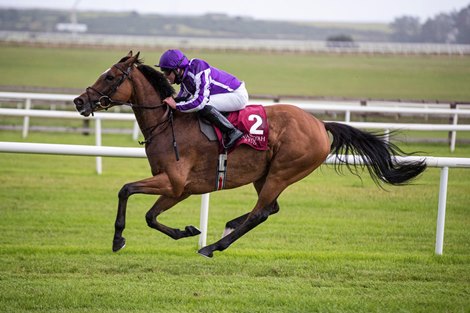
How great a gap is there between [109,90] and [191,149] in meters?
0.79

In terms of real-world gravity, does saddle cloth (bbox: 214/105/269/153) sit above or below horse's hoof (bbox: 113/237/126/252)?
above

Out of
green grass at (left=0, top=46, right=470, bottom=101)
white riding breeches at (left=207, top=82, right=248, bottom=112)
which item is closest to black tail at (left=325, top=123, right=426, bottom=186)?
white riding breeches at (left=207, top=82, right=248, bottom=112)

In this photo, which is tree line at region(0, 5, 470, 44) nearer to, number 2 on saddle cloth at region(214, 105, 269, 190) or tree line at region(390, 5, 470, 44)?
tree line at region(390, 5, 470, 44)

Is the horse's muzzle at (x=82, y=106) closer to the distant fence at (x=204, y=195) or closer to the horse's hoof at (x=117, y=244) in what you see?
the distant fence at (x=204, y=195)

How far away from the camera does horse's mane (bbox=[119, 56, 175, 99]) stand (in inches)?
249

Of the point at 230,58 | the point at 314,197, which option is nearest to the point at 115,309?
the point at 314,197

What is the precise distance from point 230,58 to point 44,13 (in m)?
84.0

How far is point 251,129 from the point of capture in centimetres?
622

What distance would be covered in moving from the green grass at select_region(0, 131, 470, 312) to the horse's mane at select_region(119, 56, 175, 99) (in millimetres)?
1408

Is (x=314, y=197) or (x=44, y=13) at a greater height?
(x=44, y=13)

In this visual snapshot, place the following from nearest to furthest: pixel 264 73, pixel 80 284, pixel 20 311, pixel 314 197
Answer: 1. pixel 20 311
2. pixel 80 284
3. pixel 314 197
4. pixel 264 73

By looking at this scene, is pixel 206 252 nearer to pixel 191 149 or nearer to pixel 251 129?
pixel 191 149

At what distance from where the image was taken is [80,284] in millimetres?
5699

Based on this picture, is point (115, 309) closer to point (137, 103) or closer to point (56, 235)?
point (137, 103)
